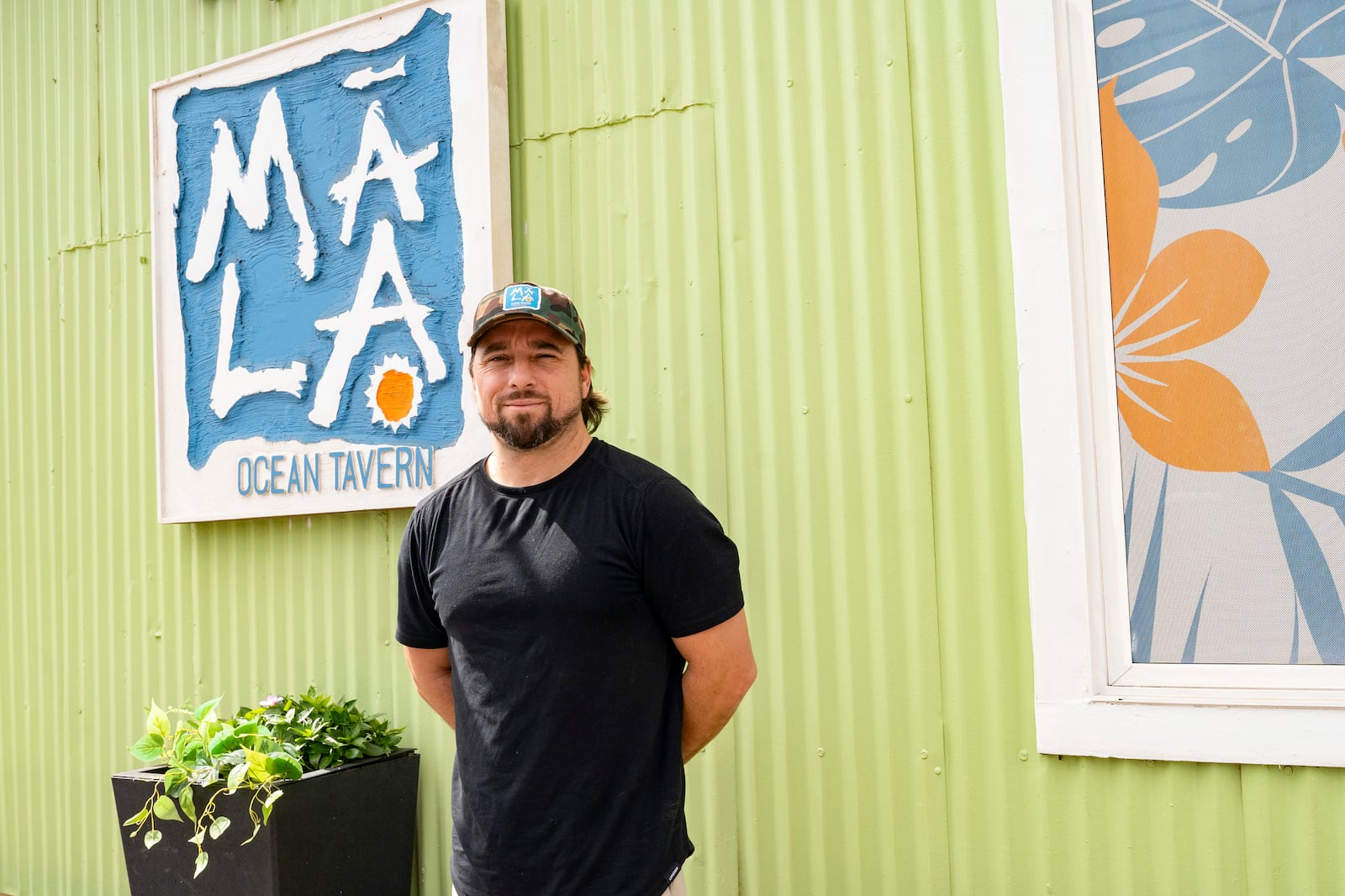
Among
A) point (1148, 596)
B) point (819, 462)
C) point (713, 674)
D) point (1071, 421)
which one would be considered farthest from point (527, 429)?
point (1148, 596)

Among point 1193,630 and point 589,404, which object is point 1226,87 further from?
point 589,404

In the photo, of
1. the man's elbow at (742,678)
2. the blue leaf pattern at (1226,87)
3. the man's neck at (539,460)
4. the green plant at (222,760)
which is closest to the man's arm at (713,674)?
the man's elbow at (742,678)

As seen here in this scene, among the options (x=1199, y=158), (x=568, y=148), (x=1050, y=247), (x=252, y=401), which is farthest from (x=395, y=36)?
(x=1199, y=158)

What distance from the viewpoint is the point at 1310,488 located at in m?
2.73

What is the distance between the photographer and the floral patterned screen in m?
2.73

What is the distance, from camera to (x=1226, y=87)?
286 centimetres

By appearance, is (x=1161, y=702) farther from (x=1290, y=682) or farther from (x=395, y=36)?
(x=395, y=36)

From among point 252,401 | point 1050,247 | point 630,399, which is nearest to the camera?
point 1050,247

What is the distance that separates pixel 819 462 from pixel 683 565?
1.09 m

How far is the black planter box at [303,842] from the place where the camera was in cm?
335

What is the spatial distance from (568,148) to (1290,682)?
2.69m

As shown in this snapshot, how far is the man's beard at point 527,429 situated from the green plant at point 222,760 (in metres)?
1.52

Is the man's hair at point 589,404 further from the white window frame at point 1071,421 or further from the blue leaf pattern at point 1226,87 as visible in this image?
the blue leaf pattern at point 1226,87

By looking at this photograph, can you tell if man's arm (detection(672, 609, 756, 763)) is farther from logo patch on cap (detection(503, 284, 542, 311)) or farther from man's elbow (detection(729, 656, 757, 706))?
logo patch on cap (detection(503, 284, 542, 311))
